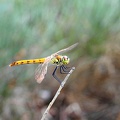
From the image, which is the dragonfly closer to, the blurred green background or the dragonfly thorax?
the dragonfly thorax

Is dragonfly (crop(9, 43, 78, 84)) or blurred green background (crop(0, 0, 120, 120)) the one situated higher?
blurred green background (crop(0, 0, 120, 120))

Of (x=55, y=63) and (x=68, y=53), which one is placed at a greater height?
(x=68, y=53)

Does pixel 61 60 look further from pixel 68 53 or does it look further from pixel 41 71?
pixel 68 53

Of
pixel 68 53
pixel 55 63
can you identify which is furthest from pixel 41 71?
pixel 68 53

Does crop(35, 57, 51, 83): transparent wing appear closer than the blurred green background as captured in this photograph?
Yes

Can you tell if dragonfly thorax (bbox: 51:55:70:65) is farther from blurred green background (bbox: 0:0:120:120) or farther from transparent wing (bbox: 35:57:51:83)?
blurred green background (bbox: 0:0:120:120)

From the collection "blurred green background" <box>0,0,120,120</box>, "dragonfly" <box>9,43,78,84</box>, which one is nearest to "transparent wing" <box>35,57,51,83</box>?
"dragonfly" <box>9,43,78,84</box>

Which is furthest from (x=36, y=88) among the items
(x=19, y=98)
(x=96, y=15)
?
(x=96, y=15)

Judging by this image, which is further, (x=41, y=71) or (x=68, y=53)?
(x=68, y=53)
